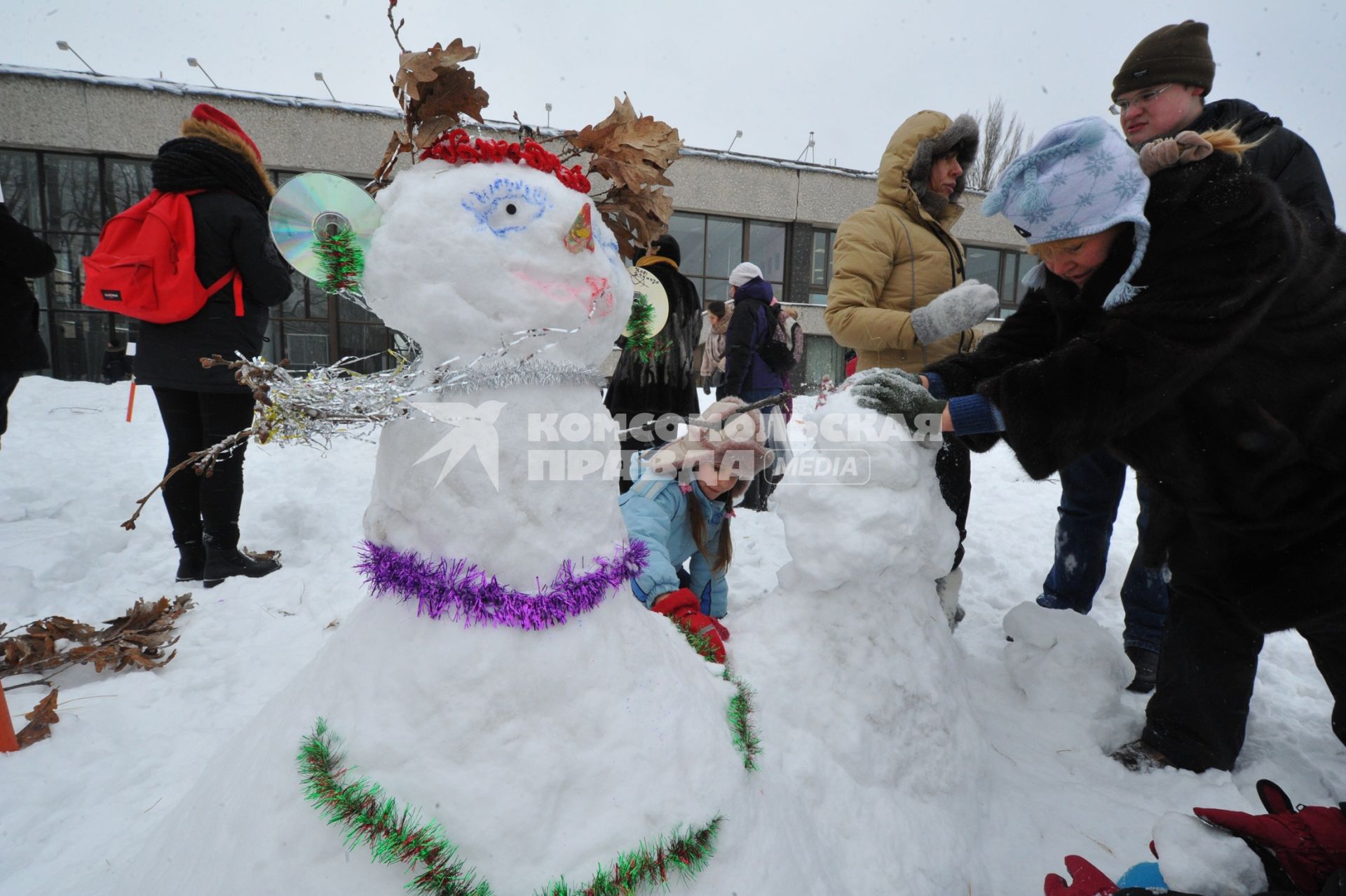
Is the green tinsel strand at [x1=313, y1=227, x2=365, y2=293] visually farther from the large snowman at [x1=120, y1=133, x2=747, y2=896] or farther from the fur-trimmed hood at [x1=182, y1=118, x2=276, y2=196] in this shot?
the fur-trimmed hood at [x1=182, y1=118, x2=276, y2=196]

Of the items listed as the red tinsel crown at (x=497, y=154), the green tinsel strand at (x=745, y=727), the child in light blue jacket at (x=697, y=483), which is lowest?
the green tinsel strand at (x=745, y=727)

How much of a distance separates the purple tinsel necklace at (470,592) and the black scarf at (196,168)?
2.27 meters

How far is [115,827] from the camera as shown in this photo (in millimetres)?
1509

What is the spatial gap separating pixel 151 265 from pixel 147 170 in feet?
32.4

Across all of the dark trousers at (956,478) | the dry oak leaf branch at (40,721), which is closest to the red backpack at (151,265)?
the dry oak leaf branch at (40,721)

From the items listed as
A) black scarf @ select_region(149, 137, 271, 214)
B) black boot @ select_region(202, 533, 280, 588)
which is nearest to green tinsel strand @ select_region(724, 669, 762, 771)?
black boot @ select_region(202, 533, 280, 588)

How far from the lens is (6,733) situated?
1.69 meters

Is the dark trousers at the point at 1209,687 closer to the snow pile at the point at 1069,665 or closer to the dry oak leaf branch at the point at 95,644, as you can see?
the snow pile at the point at 1069,665

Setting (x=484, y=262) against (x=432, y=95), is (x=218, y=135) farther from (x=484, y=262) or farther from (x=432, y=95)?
(x=484, y=262)

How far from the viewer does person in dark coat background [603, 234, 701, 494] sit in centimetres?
347

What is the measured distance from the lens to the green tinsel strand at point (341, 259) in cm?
115

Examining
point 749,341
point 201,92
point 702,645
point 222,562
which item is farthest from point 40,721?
point 201,92

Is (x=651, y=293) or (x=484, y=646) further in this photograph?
(x=651, y=293)

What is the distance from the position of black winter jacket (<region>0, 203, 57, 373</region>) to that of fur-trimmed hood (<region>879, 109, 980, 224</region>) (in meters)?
3.17
